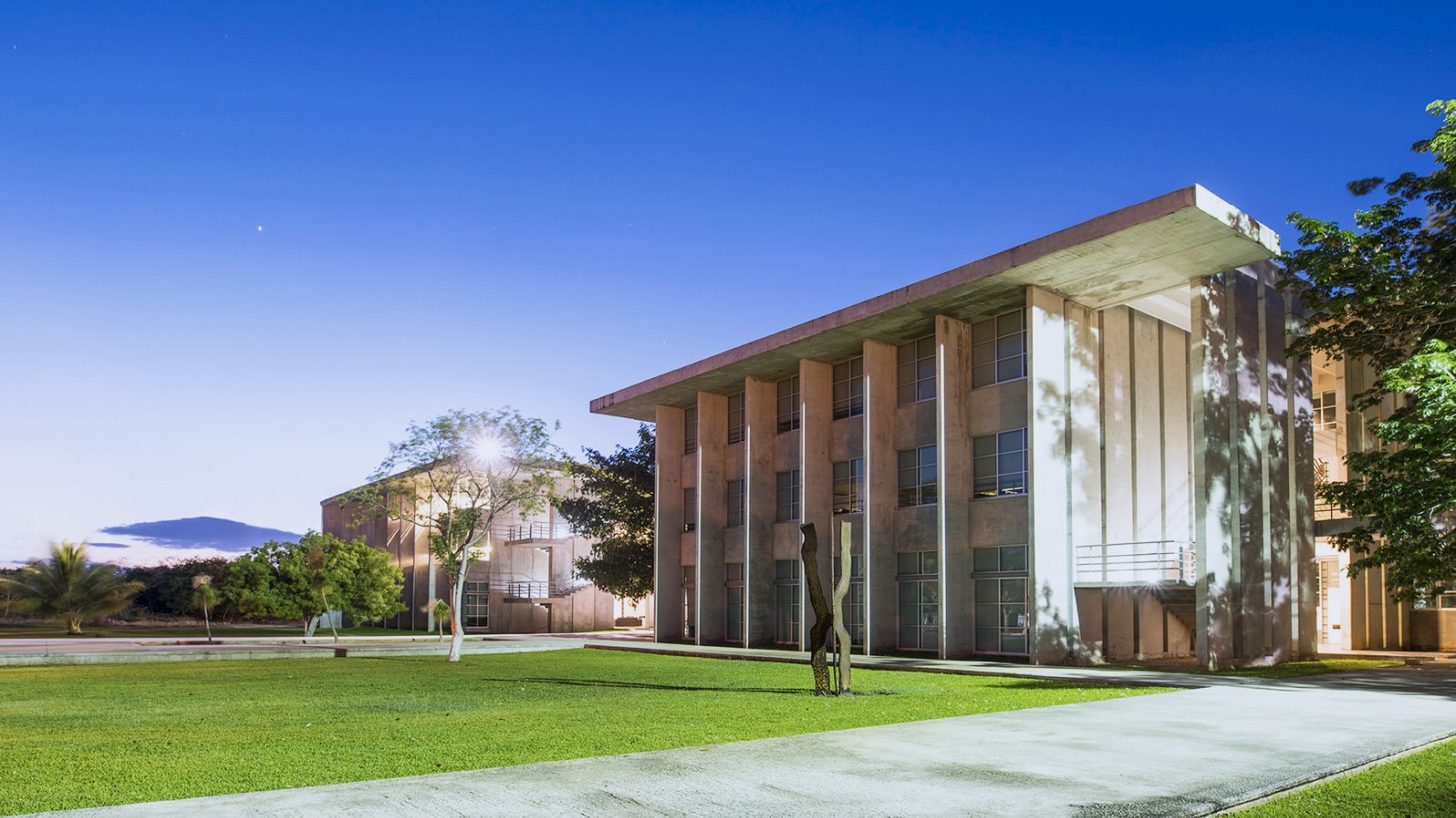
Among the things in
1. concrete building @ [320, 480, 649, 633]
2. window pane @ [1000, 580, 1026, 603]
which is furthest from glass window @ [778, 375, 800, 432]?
concrete building @ [320, 480, 649, 633]

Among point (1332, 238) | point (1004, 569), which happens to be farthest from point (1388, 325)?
point (1004, 569)

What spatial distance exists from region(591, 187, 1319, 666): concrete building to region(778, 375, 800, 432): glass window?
1.61 m

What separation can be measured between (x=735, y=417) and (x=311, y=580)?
55.7ft

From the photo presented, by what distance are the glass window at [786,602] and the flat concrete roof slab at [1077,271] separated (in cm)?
695

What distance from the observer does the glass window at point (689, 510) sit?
42.8 meters

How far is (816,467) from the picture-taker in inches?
1387

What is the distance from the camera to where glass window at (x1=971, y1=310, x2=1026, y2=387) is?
29.5 m

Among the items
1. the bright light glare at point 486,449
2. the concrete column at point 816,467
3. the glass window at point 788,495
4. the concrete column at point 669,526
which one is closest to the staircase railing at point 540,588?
the concrete column at point 669,526

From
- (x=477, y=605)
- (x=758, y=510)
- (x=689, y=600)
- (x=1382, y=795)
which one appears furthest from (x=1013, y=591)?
(x=477, y=605)

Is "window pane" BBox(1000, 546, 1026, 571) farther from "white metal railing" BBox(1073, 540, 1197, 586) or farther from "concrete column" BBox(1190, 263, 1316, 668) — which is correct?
"concrete column" BBox(1190, 263, 1316, 668)

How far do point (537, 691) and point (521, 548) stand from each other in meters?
40.2

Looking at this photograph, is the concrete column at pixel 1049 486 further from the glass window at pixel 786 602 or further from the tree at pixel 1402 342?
the glass window at pixel 786 602

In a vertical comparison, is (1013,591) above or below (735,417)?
below

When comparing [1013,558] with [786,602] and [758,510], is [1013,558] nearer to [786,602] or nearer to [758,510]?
[786,602]
